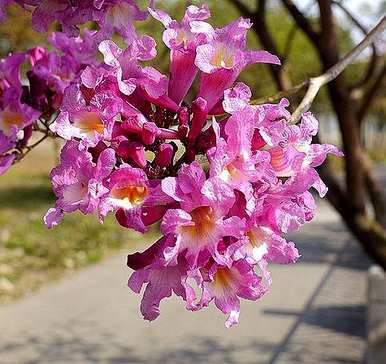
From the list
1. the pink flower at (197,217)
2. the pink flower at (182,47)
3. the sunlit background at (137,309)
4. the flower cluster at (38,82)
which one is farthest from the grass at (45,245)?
the pink flower at (197,217)

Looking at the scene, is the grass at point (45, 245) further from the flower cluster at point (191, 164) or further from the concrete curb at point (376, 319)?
the flower cluster at point (191, 164)

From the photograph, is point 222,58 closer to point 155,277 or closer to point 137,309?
point 155,277

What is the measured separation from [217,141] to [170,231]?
11cm

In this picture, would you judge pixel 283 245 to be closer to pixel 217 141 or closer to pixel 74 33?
pixel 217 141

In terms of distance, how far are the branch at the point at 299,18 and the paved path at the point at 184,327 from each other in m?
3.59

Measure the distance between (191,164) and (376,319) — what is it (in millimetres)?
5534

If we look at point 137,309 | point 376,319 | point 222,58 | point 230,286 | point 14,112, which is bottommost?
point 137,309

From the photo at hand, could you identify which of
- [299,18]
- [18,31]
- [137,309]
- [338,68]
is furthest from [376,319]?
[18,31]

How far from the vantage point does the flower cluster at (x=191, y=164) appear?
30.8 inches

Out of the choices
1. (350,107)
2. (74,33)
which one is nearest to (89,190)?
(74,33)

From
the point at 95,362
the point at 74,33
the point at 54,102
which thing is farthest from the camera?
the point at 95,362

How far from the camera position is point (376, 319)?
235 inches

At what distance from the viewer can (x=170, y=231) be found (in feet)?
2.56

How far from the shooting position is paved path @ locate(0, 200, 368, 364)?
6324 mm
